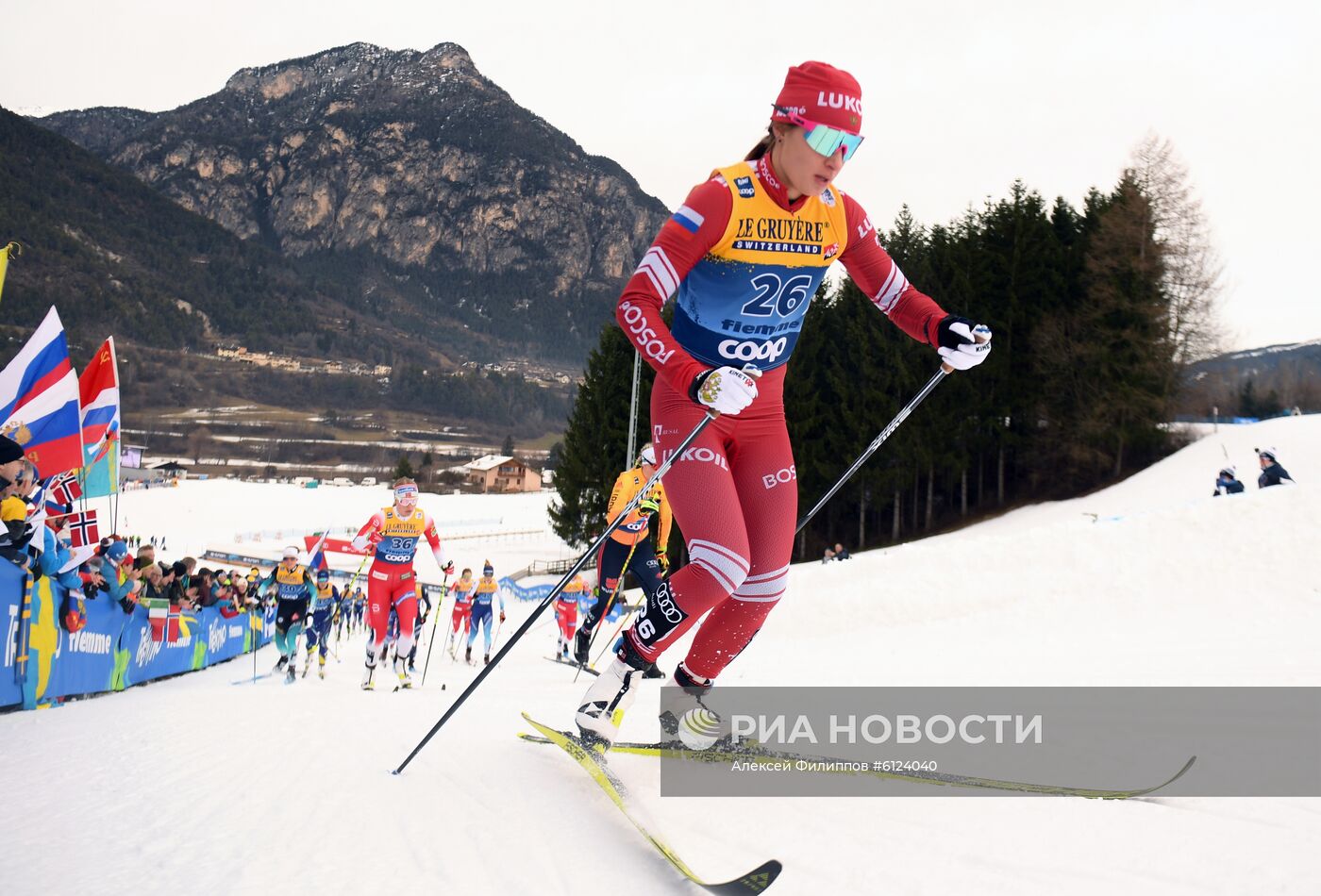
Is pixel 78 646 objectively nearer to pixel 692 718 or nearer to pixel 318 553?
pixel 318 553

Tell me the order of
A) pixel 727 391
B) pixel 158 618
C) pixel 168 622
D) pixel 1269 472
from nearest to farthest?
pixel 727 391, pixel 158 618, pixel 168 622, pixel 1269 472

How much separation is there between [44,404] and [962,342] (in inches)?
459

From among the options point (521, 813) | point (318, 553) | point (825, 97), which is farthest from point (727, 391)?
point (318, 553)

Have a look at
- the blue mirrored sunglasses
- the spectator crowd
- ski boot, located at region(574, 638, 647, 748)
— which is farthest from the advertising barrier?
the blue mirrored sunglasses

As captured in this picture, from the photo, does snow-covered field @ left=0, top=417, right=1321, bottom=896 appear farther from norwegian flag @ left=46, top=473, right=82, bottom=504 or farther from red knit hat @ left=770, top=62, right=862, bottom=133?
norwegian flag @ left=46, top=473, right=82, bottom=504

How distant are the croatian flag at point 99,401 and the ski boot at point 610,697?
13960 mm

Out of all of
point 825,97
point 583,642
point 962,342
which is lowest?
point 583,642

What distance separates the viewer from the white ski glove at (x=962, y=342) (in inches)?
151

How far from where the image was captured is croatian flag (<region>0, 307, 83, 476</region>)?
437 inches

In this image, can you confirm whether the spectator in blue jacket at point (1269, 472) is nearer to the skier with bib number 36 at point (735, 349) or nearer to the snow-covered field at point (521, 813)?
the snow-covered field at point (521, 813)

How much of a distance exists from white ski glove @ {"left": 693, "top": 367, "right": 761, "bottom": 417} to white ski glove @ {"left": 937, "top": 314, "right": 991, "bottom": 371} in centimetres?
107

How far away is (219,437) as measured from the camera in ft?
478

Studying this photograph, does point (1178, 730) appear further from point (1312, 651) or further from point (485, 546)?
point (485, 546)

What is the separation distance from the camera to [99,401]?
14.9 metres
